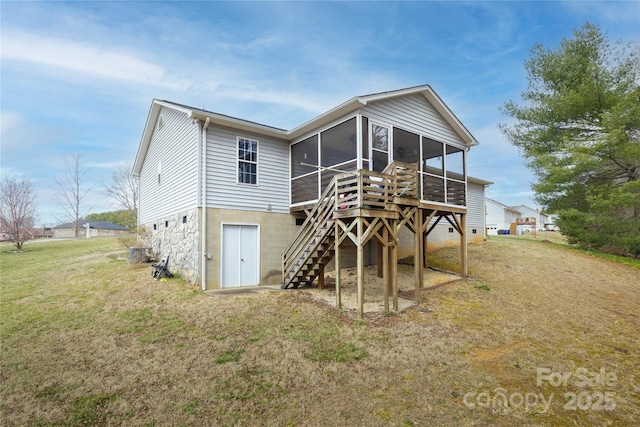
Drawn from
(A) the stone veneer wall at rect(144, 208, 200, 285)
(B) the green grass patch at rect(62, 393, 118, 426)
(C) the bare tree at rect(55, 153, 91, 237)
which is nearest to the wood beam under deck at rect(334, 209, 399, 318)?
(A) the stone veneer wall at rect(144, 208, 200, 285)

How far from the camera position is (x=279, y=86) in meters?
18.2

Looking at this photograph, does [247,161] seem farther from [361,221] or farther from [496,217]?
[496,217]

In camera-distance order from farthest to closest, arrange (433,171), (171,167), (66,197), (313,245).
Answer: (66,197) < (171,167) < (433,171) < (313,245)

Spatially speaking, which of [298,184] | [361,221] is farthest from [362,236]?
[298,184]

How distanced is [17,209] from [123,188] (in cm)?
1008

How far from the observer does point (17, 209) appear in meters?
23.3

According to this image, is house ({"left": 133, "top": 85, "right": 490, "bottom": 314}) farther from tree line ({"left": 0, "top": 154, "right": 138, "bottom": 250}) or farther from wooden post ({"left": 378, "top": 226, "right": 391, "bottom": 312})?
tree line ({"left": 0, "top": 154, "right": 138, "bottom": 250})

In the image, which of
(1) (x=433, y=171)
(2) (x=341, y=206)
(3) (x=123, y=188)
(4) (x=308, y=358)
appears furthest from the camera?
(3) (x=123, y=188)

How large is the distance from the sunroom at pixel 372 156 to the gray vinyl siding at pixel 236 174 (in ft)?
1.53

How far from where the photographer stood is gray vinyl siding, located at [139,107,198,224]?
10.2 metres

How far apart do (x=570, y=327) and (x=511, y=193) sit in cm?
4258

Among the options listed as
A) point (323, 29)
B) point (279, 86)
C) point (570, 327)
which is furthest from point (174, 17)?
point (570, 327)

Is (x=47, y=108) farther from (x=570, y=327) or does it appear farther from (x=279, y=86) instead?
(x=570, y=327)

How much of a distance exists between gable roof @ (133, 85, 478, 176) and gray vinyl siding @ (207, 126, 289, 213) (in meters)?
0.36
